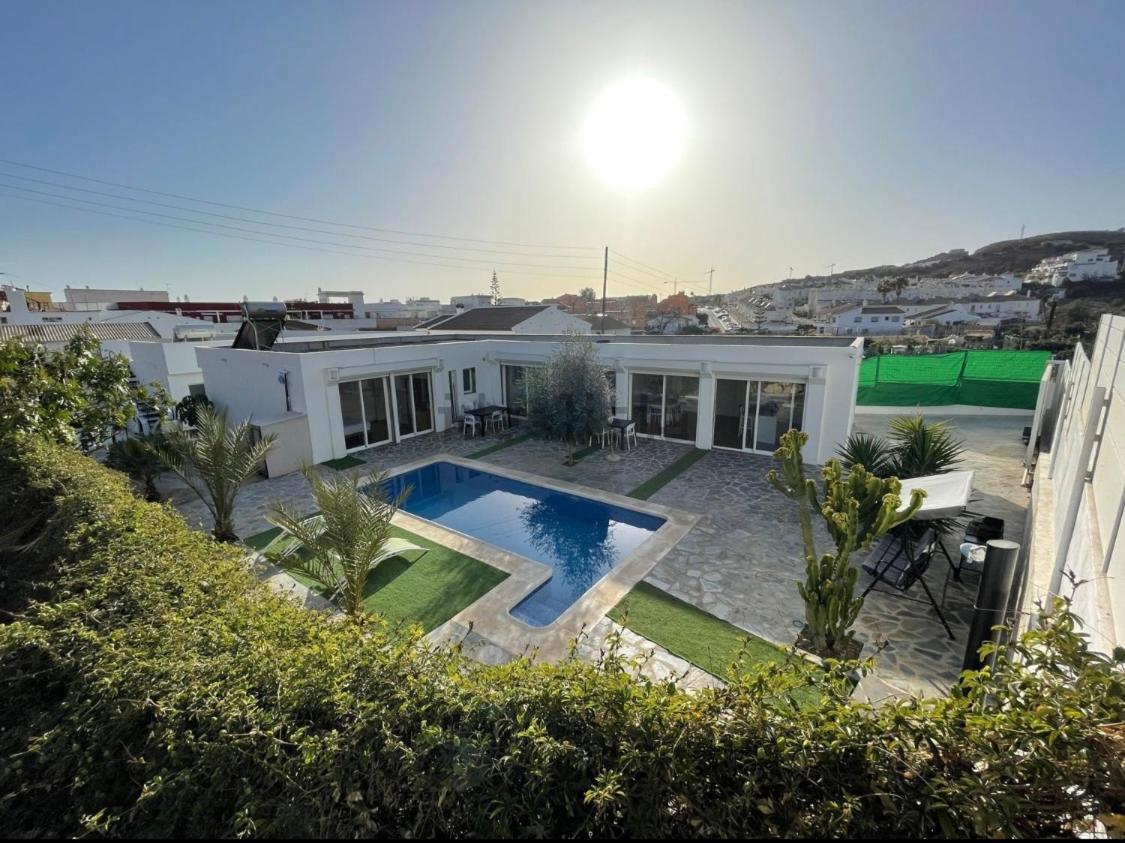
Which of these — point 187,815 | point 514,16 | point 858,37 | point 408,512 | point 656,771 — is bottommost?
point 408,512

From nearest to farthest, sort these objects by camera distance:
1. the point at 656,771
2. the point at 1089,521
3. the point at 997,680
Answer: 1. the point at 656,771
2. the point at 997,680
3. the point at 1089,521

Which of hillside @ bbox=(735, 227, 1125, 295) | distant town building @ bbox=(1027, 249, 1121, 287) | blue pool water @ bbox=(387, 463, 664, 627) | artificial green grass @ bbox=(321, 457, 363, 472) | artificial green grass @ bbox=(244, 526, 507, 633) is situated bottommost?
blue pool water @ bbox=(387, 463, 664, 627)

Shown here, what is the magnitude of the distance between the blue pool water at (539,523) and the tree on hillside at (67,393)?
22.9 ft

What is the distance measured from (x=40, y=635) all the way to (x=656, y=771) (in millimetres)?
4403

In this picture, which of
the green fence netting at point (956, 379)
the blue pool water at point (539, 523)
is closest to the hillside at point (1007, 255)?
the green fence netting at point (956, 379)

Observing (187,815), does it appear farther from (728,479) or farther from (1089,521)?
(728,479)

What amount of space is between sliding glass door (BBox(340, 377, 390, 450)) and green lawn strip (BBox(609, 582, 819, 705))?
1308 centimetres

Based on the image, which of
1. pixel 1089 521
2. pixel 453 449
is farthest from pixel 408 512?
pixel 1089 521

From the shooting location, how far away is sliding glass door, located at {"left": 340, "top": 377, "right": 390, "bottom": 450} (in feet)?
56.3

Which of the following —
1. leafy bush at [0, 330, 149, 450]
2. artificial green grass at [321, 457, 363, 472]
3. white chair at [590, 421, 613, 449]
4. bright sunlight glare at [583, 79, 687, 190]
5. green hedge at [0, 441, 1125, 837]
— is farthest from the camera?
white chair at [590, 421, 613, 449]

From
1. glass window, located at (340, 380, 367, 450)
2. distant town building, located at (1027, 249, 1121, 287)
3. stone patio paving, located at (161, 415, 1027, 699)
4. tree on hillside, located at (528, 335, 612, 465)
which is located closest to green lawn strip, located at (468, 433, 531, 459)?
stone patio paving, located at (161, 415, 1027, 699)

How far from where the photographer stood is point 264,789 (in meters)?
2.31

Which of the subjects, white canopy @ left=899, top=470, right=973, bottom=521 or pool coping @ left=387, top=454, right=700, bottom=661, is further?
pool coping @ left=387, top=454, right=700, bottom=661

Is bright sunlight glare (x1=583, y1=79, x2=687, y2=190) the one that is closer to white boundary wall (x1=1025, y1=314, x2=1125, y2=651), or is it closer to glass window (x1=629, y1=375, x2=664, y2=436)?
glass window (x1=629, y1=375, x2=664, y2=436)
